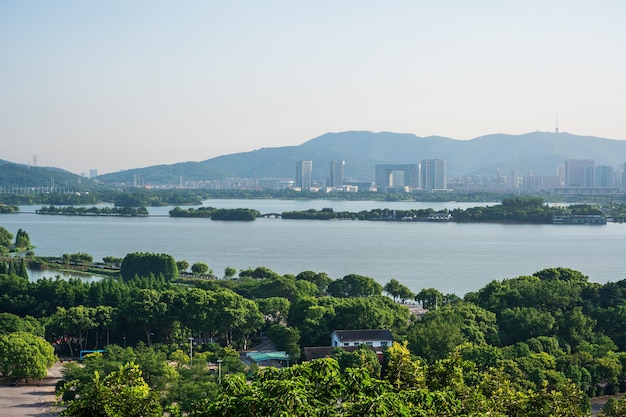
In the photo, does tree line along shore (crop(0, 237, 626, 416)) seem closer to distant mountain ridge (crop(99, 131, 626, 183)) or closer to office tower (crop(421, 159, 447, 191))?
office tower (crop(421, 159, 447, 191))

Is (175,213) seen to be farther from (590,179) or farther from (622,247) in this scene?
(590,179)

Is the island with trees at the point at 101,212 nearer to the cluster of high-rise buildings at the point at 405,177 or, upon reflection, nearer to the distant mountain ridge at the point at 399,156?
the cluster of high-rise buildings at the point at 405,177

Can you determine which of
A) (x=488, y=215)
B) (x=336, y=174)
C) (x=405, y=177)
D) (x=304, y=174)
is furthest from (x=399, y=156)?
(x=488, y=215)

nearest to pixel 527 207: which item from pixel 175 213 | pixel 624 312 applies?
pixel 175 213

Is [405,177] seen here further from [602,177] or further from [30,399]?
[30,399]

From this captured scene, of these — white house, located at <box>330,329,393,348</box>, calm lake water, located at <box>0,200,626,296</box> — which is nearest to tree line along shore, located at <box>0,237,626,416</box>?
white house, located at <box>330,329,393,348</box>

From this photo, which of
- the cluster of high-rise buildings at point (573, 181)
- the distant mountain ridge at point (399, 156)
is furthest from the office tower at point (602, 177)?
the distant mountain ridge at point (399, 156)
